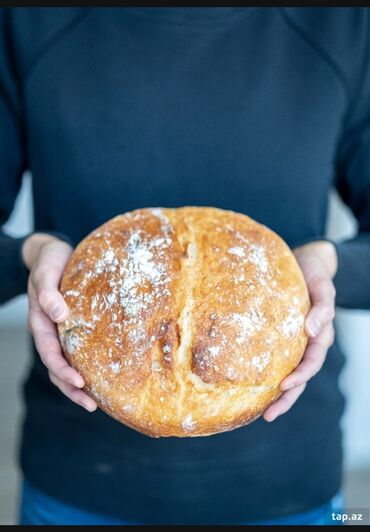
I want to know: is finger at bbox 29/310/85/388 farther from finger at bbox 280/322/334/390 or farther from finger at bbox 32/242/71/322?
finger at bbox 280/322/334/390

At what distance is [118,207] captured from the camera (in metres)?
1.31

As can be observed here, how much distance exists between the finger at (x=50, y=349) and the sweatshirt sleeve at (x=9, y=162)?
0.16m

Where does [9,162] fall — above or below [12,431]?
above

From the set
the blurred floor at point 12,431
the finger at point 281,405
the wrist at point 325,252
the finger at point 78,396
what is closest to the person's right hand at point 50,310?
the finger at point 78,396

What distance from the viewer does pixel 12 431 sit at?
335cm

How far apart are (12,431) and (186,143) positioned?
98.6 inches

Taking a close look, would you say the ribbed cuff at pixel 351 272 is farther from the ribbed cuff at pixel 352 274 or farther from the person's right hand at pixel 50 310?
the person's right hand at pixel 50 310

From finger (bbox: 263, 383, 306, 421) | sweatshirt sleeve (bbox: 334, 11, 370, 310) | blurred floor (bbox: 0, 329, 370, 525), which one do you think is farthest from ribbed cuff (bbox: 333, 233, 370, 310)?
blurred floor (bbox: 0, 329, 370, 525)

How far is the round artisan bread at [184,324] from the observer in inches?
38.9

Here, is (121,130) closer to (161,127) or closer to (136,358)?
(161,127)

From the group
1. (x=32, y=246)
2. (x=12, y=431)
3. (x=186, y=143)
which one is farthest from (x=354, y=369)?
(x=32, y=246)

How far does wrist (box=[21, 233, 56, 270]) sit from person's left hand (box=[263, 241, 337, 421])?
0.47m

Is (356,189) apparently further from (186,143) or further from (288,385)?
(288,385)
